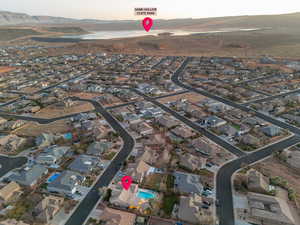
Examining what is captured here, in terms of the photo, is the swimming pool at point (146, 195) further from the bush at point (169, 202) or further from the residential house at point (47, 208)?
the residential house at point (47, 208)

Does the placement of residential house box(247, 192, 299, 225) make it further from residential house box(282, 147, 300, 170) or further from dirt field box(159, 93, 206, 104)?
dirt field box(159, 93, 206, 104)

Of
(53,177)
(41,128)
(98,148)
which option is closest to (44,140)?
(41,128)

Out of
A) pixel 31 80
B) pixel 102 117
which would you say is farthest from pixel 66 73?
pixel 102 117

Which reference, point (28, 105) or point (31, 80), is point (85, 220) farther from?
point (31, 80)

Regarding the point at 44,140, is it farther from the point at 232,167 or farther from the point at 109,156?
the point at 232,167

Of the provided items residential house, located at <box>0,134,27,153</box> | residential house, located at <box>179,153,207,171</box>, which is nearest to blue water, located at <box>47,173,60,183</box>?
residential house, located at <box>0,134,27,153</box>
